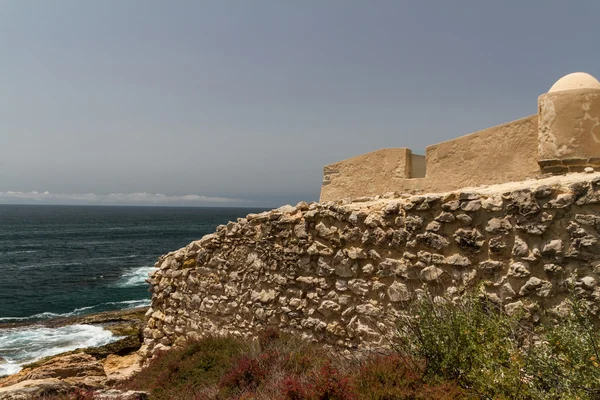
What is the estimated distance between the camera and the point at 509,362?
3.54 meters

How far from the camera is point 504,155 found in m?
6.93

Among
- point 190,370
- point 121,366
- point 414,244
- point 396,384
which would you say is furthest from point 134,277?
point 396,384

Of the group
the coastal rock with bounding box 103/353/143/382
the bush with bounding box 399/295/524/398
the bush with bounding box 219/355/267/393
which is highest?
the bush with bounding box 399/295/524/398

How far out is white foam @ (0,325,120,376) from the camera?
571 inches

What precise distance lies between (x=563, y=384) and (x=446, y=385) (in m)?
1.08

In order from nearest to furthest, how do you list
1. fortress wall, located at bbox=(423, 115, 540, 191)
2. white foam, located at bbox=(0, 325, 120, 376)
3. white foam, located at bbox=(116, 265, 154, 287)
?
fortress wall, located at bbox=(423, 115, 540, 191) < white foam, located at bbox=(0, 325, 120, 376) < white foam, located at bbox=(116, 265, 154, 287)

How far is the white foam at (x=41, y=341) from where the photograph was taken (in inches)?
571

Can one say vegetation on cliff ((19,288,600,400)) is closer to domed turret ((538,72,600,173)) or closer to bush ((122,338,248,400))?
bush ((122,338,248,400))

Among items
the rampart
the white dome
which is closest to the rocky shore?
the rampart

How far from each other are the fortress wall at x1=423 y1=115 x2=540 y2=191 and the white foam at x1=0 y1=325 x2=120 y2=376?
14359 millimetres

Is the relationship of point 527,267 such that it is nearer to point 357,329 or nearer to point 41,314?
point 357,329

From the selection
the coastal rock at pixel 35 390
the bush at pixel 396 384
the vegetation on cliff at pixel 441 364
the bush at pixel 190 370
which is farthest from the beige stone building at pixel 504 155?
the coastal rock at pixel 35 390

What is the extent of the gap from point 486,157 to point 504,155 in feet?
1.02

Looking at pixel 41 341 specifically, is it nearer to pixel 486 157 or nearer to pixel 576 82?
pixel 486 157
